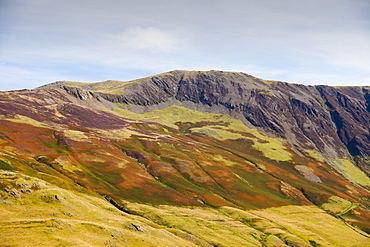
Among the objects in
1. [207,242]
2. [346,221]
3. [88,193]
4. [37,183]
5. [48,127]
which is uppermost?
[48,127]

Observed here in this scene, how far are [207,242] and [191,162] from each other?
317 feet

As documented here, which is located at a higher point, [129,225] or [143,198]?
[129,225]

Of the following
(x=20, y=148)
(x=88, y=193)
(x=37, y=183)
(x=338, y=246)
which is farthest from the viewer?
(x=20, y=148)

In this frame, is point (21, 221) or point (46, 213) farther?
point (46, 213)

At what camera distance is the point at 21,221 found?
55.8 metres

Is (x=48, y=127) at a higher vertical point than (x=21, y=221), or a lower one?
higher

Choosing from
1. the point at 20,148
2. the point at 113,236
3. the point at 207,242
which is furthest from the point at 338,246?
the point at 20,148

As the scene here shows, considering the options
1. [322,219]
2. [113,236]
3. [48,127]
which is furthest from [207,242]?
[48,127]

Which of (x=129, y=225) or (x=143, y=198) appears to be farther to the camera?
(x=143, y=198)

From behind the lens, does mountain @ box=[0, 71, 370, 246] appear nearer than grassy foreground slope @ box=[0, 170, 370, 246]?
No

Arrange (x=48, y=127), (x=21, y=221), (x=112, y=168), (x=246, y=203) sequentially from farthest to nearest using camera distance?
(x=48, y=127) → (x=246, y=203) → (x=112, y=168) → (x=21, y=221)

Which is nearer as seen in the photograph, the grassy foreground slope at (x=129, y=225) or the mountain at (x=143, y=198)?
the grassy foreground slope at (x=129, y=225)

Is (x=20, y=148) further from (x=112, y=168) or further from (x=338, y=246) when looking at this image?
(x=338, y=246)

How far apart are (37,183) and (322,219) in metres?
135
